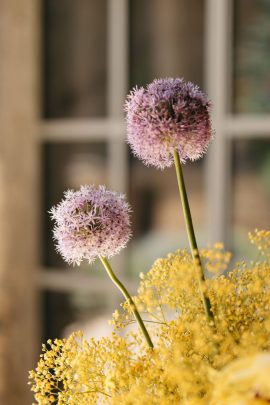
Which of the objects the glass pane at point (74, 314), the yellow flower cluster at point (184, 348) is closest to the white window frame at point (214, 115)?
the glass pane at point (74, 314)

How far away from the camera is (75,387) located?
54 cm

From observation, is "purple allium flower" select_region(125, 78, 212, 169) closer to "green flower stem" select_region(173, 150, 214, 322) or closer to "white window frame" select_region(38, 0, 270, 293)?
"green flower stem" select_region(173, 150, 214, 322)

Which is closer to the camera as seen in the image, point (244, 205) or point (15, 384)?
point (244, 205)

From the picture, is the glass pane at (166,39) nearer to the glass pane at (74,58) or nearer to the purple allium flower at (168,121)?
the glass pane at (74,58)

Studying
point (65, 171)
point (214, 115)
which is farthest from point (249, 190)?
point (65, 171)

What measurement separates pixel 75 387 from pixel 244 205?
1.35 m

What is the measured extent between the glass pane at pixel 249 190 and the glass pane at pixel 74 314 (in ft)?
1.64

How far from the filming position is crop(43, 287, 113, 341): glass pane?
7.19 ft

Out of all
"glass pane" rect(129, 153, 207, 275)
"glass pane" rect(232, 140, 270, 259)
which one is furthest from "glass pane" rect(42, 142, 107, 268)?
"glass pane" rect(232, 140, 270, 259)

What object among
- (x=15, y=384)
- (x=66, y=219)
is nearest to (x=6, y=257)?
(x=15, y=384)

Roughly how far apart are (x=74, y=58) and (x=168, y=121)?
5.76 feet

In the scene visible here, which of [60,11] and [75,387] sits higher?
[60,11]

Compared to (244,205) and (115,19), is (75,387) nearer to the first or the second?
(244,205)

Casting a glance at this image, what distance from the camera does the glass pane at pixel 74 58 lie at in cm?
217
